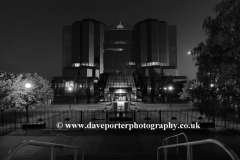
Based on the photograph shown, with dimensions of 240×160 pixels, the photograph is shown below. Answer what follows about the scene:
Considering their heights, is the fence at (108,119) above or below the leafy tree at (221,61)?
below

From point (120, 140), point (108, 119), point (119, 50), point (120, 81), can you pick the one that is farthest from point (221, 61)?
point (119, 50)

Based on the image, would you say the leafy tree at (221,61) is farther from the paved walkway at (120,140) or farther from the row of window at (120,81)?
the row of window at (120,81)

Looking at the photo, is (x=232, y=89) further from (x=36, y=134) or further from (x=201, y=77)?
(x=36, y=134)

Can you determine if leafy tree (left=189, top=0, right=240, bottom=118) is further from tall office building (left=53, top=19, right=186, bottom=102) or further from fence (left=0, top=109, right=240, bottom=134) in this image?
tall office building (left=53, top=19, right=186, bottom=102)

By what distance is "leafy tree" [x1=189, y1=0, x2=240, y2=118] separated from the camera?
586 centimetres

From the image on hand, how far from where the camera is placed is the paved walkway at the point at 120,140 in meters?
9.00

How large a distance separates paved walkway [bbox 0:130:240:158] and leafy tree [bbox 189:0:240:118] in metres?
3.10

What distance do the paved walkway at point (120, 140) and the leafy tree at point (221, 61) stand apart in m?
3.10

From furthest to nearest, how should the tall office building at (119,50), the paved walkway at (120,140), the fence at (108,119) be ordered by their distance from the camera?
the tall office building at (119,50) → the fence at (108,119) → the paved walkway at (120,140)

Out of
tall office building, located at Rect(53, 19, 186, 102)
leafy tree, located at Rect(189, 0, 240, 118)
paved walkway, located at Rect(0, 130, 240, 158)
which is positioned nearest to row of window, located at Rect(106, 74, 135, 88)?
tall office building, located at Rect(53, 19, 186, 102)

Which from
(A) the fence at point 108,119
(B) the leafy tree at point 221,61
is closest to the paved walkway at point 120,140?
(A) the fence at point 108,119

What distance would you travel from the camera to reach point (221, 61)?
6438 millimetres

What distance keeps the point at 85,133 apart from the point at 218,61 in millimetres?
9711

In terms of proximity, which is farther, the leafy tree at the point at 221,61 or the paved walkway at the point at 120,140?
the paved walkway at the point at 120,140
